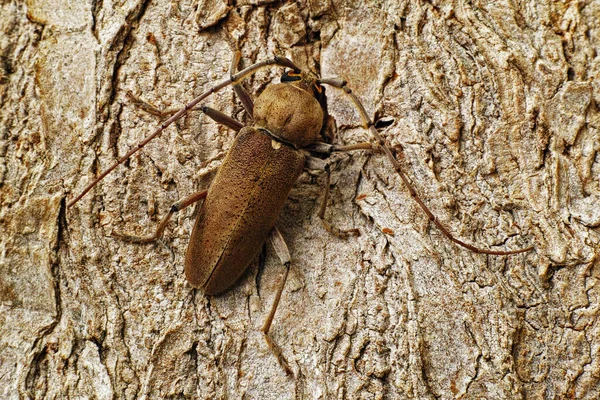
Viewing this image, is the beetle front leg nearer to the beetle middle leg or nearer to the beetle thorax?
the beetle middle leg

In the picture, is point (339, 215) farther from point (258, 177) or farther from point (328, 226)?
point (258, 177)

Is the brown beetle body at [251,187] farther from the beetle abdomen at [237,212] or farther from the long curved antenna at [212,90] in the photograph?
the long curved antenna at [212,90]

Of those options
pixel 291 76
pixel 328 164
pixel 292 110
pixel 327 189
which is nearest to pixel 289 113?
pixel 292 110

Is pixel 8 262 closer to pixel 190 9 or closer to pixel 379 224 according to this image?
pixel 190 9

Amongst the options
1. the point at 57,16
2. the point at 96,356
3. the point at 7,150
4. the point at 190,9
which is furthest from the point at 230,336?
the point at 57,16

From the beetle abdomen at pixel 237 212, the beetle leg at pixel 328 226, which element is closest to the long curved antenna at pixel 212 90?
the beetle abdomen at pixel 237 212
